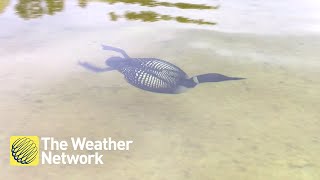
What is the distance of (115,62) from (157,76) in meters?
0.76

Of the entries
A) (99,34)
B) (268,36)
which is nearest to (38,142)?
(99,34)

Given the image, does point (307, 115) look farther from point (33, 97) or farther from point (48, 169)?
point (33, 97)

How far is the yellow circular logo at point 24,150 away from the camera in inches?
110

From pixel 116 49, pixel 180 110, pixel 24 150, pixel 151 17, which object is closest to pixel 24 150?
pixel 24 150

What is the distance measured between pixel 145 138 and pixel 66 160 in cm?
68

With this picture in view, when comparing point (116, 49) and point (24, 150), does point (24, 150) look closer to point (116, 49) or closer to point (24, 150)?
point (24, 150)

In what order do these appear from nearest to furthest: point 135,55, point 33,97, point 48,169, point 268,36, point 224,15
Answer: point 48,169 → point 33,97 → point 135,55 → point 268,36 → point 224,15

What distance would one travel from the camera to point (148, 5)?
7.18m

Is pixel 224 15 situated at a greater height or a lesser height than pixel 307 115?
greater

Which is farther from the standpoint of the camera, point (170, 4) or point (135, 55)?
point (170, 4)

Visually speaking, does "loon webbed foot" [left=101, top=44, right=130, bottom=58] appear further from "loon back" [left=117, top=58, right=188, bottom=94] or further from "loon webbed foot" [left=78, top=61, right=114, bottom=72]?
"loon back" [left=117, top=58, right=188, bottom=94]

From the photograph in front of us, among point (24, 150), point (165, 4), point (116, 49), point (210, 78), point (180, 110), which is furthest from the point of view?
point (165, 4)

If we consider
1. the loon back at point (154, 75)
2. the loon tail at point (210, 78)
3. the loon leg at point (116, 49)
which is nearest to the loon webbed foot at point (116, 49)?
the loon leg at point (116, 49)

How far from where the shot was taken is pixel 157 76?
12.6 ft
